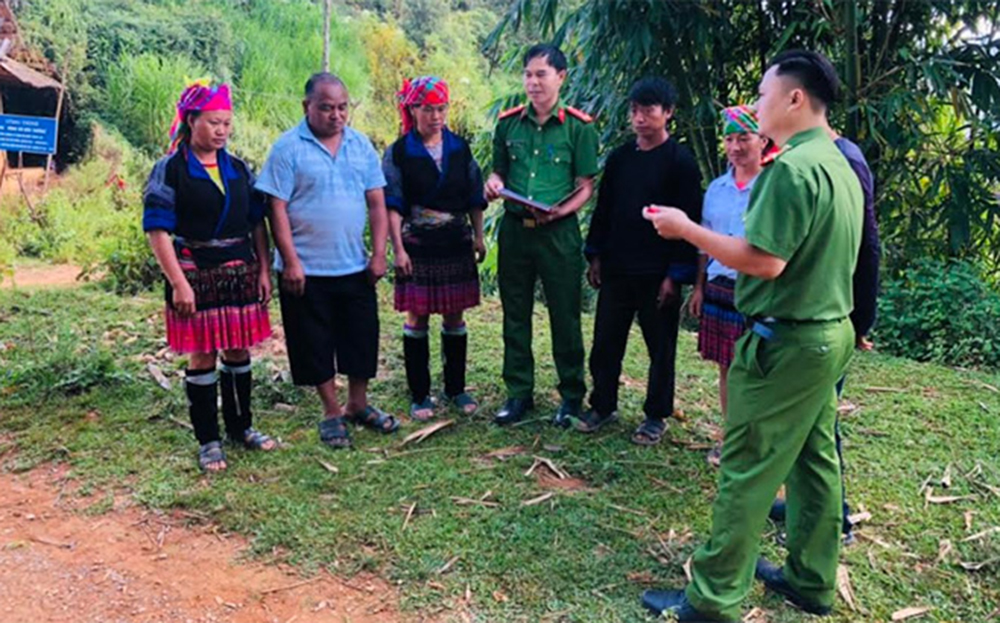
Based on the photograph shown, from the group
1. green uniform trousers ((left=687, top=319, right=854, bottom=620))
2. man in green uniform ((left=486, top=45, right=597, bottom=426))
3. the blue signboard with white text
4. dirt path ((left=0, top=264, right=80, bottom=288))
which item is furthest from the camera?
the blue signboard with white text

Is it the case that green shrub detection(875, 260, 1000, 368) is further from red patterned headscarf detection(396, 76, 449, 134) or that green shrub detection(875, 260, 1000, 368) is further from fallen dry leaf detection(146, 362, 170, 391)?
fallen dry leaf detection(146, 362, 170, 391)

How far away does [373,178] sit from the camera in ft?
12.3

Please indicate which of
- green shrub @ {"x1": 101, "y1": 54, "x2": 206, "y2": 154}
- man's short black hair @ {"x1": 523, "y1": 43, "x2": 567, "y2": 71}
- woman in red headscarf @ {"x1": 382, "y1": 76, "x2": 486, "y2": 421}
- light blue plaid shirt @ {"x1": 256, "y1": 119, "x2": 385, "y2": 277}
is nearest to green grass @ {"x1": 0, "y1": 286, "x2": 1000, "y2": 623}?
woman in red headscarf @ {"x1": 382, "y1": 76, "x2": 486, "y2": 421}

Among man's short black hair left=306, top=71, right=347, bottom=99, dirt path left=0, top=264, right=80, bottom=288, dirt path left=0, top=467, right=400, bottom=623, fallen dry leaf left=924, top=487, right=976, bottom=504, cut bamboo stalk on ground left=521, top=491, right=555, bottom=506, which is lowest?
fallen dry leaf left=924, top=487, right=976, bottom=504

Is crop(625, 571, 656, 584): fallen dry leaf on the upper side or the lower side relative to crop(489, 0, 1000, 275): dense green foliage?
lower

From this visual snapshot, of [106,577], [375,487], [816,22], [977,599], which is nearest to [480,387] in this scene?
[375,487]

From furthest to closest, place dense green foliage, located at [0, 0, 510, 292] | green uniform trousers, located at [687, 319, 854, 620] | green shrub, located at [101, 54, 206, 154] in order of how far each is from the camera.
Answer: green shrub, located at [101, 54, 206, 154] → dense green foliage, located at [0, 0, 510, 292] → green uniform trousers, located at [687, 319, 854, 620]

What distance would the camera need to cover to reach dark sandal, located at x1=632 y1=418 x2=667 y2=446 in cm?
383

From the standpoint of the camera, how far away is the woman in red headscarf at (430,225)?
388 centimetres

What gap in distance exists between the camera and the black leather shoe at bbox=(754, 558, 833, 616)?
249cm

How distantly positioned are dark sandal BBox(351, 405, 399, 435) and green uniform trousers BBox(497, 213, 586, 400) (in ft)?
2.14

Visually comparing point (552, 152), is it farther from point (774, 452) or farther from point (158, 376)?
point (158, 376)

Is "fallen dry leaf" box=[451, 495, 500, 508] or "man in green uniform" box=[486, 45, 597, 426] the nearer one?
"fallen dry leaf" box=[451, 495, 500, 508]

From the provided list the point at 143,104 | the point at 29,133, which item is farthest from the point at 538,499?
the point at 143,104
